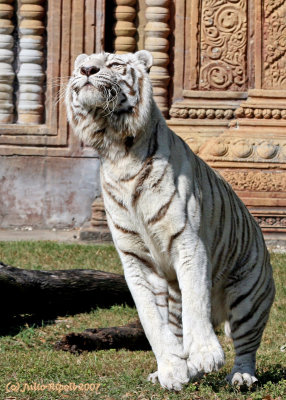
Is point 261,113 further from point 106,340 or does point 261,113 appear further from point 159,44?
point 106,340

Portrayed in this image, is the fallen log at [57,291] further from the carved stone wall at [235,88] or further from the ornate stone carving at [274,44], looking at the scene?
the ornate stone carving at [274,44]

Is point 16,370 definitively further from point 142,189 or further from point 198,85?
point 198,85

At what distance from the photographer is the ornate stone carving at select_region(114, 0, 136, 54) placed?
1099cm

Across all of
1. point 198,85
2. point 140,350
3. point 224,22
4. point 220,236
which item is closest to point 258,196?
point 198,85

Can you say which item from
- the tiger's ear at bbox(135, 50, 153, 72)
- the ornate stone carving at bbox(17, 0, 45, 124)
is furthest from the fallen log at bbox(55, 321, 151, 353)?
the ornate stone carving at bbox(17, 0, 45, 124)

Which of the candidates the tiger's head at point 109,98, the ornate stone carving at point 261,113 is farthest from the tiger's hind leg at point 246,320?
the ornate stone carving at point 261,113

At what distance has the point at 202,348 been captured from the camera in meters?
4.05

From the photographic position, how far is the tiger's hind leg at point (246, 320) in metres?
4.59

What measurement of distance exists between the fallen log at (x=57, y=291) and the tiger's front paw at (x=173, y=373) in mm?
2292

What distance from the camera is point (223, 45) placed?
35.1 ft

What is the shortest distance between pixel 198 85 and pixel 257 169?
1486 mm

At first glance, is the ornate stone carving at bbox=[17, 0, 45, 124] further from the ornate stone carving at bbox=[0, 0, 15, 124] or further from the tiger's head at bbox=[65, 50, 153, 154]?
the tiger's head at bbox=[65, 50, 153, 154]

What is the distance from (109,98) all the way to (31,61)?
23.1ft

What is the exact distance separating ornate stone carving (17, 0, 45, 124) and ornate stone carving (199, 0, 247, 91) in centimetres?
221
